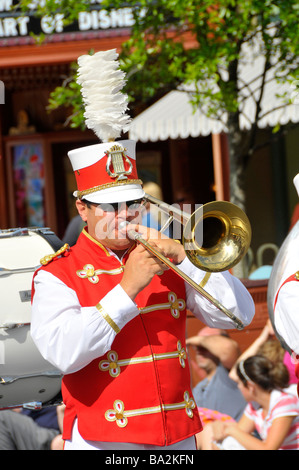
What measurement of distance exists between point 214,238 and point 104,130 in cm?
55

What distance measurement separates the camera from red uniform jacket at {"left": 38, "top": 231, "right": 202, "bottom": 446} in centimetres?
269

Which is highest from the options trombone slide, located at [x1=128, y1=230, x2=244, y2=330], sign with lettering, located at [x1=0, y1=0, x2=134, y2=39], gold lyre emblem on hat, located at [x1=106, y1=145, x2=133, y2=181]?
sign with lettering, located at [x1=0, y1=0, x2=134, y2=39]

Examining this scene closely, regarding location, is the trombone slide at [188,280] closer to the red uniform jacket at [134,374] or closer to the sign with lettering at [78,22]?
the red uniform jacket at [134,374]

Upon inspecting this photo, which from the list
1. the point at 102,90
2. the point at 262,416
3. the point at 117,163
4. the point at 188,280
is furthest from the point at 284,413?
the point at 102,90

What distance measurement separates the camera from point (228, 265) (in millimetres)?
2719

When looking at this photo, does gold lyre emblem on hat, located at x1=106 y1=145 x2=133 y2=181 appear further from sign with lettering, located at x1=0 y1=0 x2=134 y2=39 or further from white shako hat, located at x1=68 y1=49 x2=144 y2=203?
sign with lettering, located at x1=0 y1=0 x2=134 y2=39

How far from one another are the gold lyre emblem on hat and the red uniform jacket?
0.27 meters

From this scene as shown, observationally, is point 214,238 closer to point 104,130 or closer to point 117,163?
point 117,163

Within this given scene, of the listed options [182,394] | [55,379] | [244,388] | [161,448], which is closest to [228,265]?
[182,394]

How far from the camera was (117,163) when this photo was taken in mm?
2861

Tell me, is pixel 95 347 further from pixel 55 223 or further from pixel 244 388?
pixel 55 223

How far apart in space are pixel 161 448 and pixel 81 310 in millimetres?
541

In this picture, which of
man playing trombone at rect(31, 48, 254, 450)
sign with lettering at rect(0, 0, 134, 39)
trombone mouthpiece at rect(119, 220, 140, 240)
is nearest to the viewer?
man playing trombone at rect(31, 48, 254, 450)

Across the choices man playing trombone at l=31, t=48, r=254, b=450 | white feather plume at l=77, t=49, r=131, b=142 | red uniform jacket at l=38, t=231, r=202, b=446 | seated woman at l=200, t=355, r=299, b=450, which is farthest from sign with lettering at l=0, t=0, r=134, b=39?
red uniform jacket at l=38, t=231, r=202, b=446
